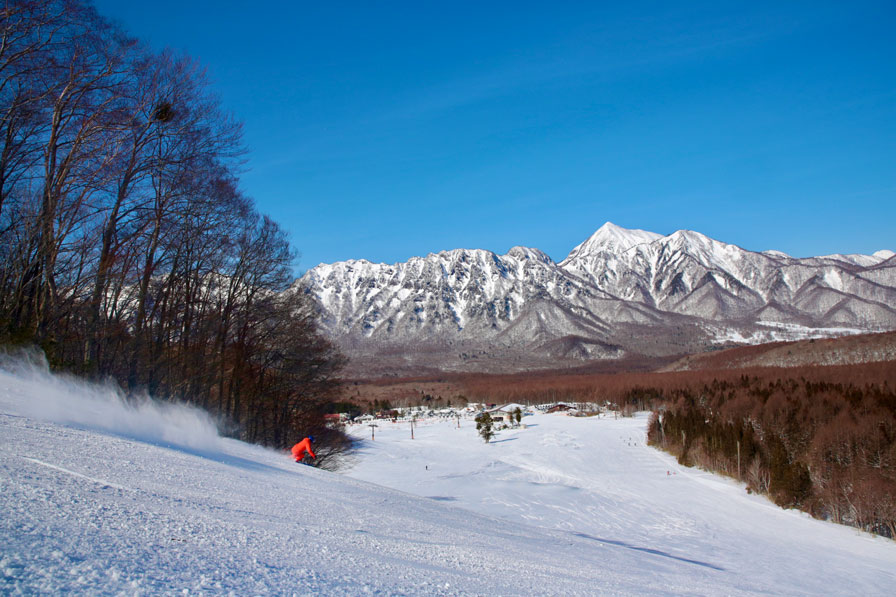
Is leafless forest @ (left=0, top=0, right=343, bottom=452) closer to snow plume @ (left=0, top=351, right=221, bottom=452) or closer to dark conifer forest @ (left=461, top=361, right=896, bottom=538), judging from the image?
snow plume @ (left=0, top=351, right=221, bottom=452)

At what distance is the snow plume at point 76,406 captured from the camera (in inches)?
366

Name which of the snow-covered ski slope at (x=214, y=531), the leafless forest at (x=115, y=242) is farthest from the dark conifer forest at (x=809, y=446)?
the leafless forest at (x=115, y=242)

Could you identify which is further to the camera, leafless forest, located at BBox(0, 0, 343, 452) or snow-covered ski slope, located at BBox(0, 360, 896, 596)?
leafless forest, located at BBox(0, 0, 343, 452)

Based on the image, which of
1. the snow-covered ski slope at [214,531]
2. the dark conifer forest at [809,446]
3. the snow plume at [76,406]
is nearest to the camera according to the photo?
the snow-covered ski slope at [214,531]

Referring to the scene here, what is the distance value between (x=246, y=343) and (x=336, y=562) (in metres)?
26.3

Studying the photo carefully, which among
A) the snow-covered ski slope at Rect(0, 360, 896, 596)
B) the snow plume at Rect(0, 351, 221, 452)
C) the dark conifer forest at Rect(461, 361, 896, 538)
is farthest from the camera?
the dark conifer forest at Rect(461, 361, 896, 538)

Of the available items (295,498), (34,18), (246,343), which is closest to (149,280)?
(34,18)

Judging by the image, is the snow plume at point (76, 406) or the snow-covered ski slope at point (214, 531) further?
the snow plume at point (76, 406)

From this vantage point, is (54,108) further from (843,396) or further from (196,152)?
(843,396)

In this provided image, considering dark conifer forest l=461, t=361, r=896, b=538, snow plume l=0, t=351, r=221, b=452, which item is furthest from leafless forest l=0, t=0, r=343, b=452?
dark conifer forest l=461, t=361, r=896, b=538

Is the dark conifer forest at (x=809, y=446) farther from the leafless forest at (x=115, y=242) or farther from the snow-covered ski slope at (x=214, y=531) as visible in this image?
the leafless forest at (x=115, y=242)

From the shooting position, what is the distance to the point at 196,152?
1744 centimetres

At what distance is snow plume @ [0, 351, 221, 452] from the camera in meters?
9.30

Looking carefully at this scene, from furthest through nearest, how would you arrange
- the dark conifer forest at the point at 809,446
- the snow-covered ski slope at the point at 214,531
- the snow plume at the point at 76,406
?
the dark conifer forest at the point at 809,446 → the snow plume at the point at 76,406 → the snow-covered ski slope at the point at 214,531
